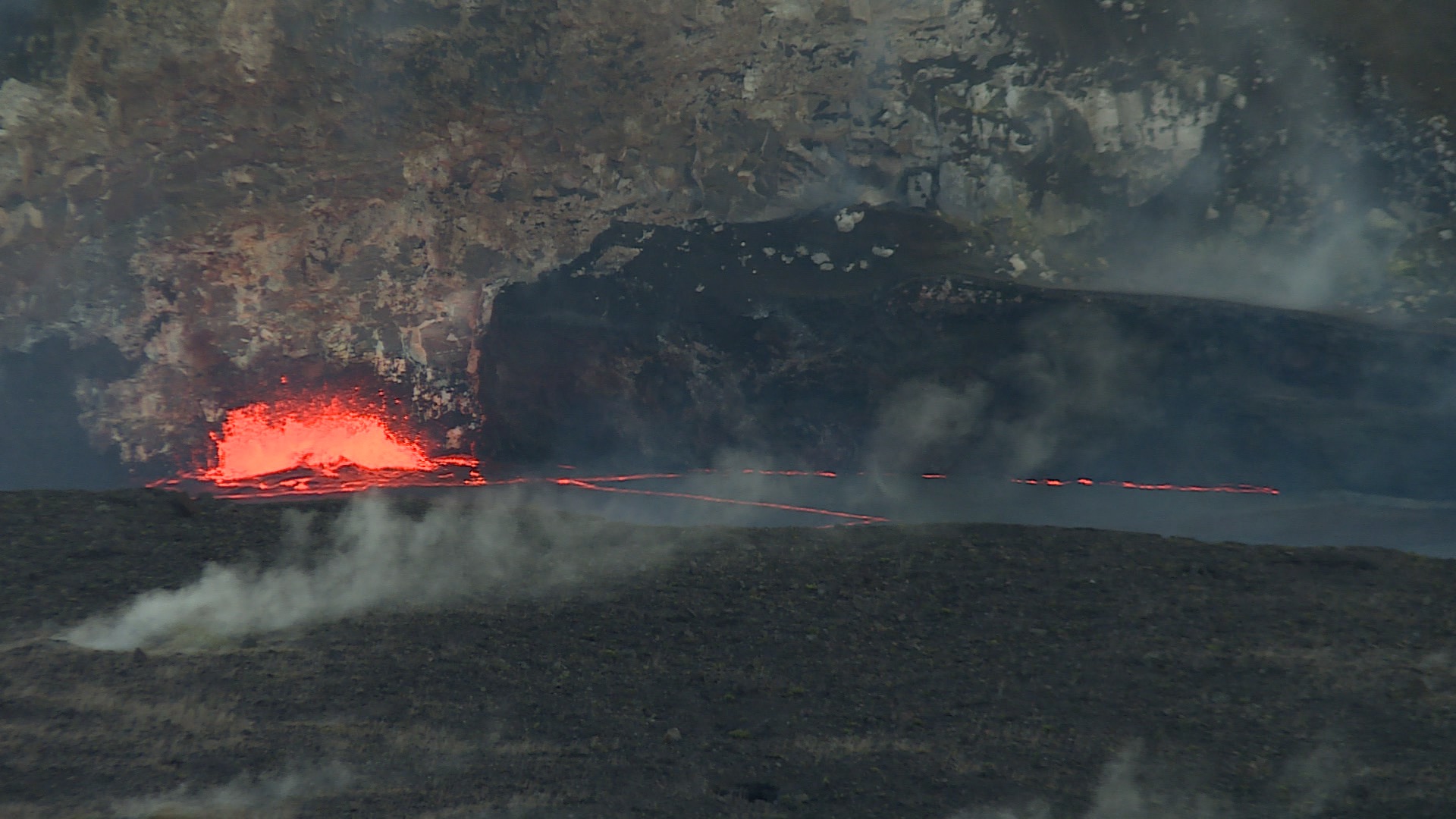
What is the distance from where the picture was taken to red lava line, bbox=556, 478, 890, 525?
12516mm

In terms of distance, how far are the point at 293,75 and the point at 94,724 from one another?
9.61 meters

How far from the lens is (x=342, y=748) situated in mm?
6523

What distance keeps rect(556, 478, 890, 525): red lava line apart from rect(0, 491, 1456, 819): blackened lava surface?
2.89m

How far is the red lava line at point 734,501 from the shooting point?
41.1 ft

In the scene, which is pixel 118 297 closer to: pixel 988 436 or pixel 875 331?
A: pixel 875 331

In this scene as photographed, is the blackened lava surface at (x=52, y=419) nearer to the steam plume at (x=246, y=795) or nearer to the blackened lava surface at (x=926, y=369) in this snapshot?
the blackened lava surface at (x=926, y=369)

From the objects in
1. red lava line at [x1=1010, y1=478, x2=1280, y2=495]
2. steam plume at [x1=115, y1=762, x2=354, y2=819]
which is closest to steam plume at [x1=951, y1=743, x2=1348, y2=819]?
steam plume at [x1=115, y1=762, x2=354, y2=819]

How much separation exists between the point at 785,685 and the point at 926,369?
6.62 meters

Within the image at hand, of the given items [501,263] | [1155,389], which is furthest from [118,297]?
[1155,389]

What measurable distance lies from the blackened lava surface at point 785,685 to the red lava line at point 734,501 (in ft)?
9.47

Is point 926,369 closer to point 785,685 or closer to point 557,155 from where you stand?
point 557,155

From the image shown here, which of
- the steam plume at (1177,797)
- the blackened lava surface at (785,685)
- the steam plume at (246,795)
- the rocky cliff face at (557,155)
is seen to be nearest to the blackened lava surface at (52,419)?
the rocky cliff face at (557,155)

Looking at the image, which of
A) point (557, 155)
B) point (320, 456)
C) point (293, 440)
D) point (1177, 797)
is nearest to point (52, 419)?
point (293, 440)

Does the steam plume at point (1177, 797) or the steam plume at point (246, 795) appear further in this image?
the steam plume at point (1177, 797)
